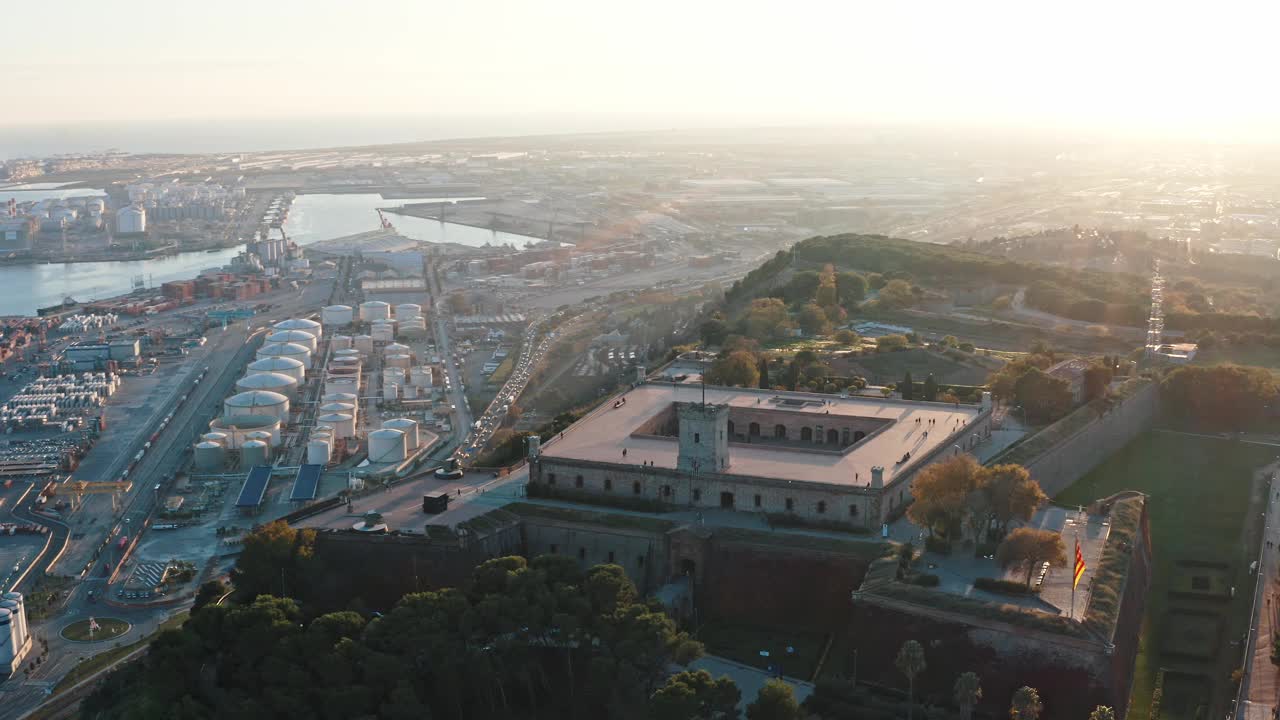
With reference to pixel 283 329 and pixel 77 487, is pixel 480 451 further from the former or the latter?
pixel 283 329

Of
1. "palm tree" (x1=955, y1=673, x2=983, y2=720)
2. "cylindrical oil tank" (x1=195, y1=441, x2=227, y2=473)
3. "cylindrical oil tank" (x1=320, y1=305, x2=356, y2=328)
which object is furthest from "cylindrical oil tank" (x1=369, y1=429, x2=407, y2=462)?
"cylindrical oil tank" (x1=320, y1=305, x2=356, y2=328)

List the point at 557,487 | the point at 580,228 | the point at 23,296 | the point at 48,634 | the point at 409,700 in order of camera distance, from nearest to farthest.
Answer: the point at 409,700, the point at 557,487, the point at 48,634, the point at 23,296, the point at 580,228

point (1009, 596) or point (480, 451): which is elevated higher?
point (1009, 596)

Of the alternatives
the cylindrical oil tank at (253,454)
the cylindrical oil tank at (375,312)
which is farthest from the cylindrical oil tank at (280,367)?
the cylindrical oil tank at (375,312)

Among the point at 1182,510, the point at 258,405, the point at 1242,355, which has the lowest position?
the point at 258,405

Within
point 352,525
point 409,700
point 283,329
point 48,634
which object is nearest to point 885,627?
point 409,700

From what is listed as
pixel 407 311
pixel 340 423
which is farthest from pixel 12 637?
pixel 407 311

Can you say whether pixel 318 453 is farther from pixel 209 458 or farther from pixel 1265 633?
pixel 1265 633
